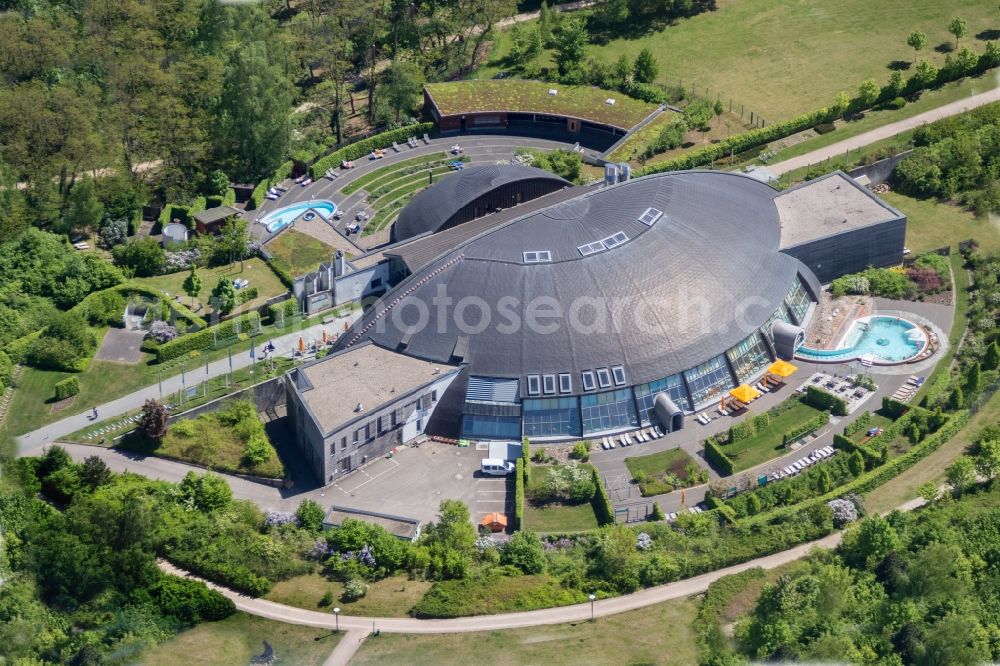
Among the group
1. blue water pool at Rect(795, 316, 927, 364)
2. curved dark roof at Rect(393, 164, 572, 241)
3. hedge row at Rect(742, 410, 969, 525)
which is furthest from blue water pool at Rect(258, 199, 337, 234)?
hedge row at Rect(742, 410, 969, 525)

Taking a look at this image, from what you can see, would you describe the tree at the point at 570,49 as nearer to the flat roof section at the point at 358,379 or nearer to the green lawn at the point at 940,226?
the green lawn at the point at 940,226

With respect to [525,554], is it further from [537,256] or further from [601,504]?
[537,256]

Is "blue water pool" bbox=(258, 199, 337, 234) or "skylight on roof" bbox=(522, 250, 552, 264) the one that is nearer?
"skylight on roof" bbox=(522, 250, 552, 264)

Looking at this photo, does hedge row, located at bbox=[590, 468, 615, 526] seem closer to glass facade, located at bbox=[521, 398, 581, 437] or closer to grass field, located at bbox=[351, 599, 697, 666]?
glass facade, located at bbox=[521, 398, 581, 437]

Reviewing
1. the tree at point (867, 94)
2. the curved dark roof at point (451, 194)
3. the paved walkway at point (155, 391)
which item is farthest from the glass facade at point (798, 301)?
the tree at point (867, 94)

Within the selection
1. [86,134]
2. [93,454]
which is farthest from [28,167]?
[93,454]

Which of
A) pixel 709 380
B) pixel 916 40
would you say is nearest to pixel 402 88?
pixel 709 380
